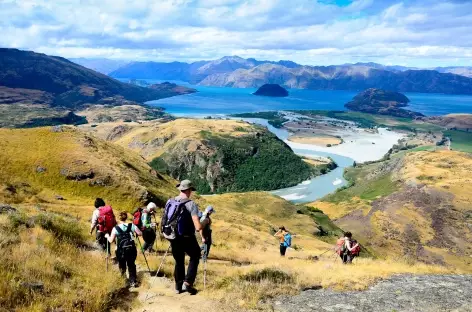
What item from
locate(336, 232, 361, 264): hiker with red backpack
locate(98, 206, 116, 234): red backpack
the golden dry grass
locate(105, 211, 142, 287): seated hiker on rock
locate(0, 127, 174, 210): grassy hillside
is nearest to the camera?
locate(105, 211, 142, 287): seated hiker on rock

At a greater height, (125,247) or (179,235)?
(179,235)

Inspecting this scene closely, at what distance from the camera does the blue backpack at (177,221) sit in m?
12.0

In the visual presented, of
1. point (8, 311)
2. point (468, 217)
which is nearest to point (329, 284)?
point (8, 311)

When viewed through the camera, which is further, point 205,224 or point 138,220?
point 138,220

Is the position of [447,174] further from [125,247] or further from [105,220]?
[125,247]

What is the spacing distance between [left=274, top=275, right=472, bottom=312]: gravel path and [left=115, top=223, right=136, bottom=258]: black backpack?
552 centimetres

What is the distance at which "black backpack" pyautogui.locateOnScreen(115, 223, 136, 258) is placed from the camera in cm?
1410

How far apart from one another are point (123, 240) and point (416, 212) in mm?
141256

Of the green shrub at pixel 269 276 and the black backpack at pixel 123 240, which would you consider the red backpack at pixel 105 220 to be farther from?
the green shrub at pixel 269 276

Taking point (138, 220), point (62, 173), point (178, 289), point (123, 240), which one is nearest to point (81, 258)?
point (123, 240)

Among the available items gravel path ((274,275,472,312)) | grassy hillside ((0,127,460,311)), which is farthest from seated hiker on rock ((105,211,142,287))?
gravel path ((274,275,472,312))

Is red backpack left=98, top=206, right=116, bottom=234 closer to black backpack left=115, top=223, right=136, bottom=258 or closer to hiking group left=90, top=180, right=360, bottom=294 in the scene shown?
hiking group left=90, top=180, right=360, bottom=294

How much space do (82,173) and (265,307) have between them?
44.7 metres

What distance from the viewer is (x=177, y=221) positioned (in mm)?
11977
